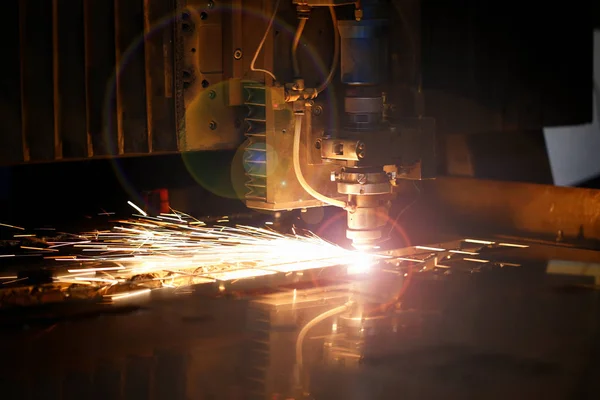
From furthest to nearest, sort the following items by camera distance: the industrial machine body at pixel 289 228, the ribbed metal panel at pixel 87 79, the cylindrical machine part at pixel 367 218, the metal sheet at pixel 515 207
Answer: the metal sheet at pixel 515 207 < the cylindrical machine part at pixel 367 218 < the ribbed metal panel at pixel 87 79 < the industrial machine body at pixel 289 228

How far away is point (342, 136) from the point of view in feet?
13.9

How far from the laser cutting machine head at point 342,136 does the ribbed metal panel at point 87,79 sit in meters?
0.43

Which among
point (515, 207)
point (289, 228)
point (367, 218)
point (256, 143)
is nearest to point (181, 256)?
point (256, 143)

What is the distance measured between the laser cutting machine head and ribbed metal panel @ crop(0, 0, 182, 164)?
0.43m

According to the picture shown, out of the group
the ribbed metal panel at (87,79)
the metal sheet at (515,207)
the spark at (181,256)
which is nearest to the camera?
the spark at (181,256)

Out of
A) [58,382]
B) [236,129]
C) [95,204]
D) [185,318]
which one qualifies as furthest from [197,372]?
[95,204]

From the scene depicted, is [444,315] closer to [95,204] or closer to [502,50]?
[95,204]

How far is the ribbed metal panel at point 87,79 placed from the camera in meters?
4.15

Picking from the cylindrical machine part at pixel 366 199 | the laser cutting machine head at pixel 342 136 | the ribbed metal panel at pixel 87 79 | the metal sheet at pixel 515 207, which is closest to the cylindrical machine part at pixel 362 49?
the laser cutting machine head at pixel 342 136

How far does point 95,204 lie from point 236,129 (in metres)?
1.08

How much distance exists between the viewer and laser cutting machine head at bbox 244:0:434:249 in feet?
13.7

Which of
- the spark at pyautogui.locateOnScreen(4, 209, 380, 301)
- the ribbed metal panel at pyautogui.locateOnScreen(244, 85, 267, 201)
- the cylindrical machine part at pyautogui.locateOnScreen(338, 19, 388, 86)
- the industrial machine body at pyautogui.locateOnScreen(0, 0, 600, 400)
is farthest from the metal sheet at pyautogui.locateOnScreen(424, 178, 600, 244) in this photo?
the ribbed metal panel at pyautogui.locateOnScreen(244, 85, 267, 201)

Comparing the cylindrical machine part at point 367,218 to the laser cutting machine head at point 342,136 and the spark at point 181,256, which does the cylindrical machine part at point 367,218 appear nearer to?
the laser cutting machine head at point 342,136

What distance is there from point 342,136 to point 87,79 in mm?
A: 1040
